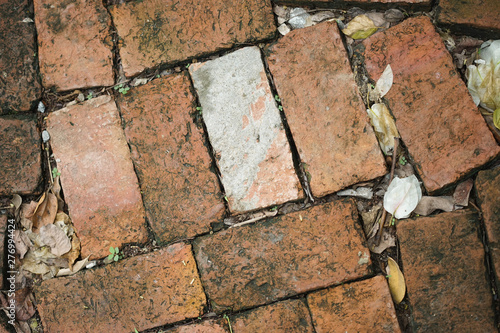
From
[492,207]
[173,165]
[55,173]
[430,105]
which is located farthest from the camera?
[55,173]

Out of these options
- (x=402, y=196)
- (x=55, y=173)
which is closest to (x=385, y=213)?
(x=402, y=196)

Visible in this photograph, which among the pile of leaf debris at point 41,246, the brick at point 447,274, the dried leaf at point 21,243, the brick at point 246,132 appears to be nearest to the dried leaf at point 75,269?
the pile of leaf debris at point 41,246

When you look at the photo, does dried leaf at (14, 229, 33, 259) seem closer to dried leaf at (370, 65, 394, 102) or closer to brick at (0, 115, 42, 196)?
brick at (0, 115, 42, 196)

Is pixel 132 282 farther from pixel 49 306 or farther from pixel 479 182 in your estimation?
pixel 479 182

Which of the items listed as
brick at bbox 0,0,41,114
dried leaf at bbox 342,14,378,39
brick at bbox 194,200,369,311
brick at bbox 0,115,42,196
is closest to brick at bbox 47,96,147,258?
brick at bbox 0,115,42,196

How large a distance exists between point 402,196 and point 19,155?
7.49 ft

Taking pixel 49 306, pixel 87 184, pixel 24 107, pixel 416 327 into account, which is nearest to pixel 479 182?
pixel 416 327

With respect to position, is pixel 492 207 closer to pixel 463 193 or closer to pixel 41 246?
pixel 463 193

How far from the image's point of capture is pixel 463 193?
6.84 ft

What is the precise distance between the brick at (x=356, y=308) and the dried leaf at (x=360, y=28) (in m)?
1.41

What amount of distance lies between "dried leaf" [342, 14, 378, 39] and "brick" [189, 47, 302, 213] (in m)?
0.56

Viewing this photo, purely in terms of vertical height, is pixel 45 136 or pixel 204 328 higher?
pixel 45 136

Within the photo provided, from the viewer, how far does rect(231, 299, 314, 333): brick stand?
2.10 m

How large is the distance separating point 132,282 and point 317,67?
166 centimetres
